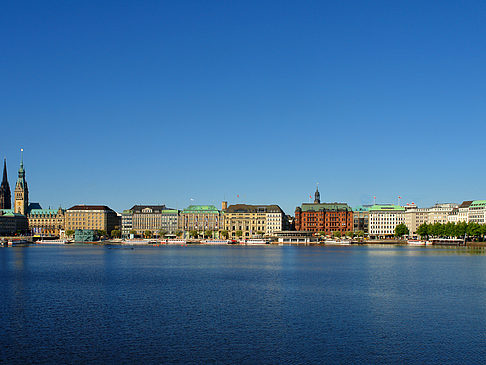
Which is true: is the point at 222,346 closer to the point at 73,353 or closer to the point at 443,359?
the point at 73,353

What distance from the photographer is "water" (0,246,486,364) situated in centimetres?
3262

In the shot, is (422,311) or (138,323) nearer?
(138,323)

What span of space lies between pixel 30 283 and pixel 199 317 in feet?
91.4

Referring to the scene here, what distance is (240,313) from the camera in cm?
4438

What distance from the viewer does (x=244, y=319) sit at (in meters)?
42.0

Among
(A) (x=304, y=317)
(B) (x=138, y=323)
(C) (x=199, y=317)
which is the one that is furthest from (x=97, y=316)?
(A) (x=304, y=317)

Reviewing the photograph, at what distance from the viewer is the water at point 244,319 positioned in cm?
3262

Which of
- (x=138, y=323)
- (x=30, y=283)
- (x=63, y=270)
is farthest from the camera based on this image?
(x=63, y=270)

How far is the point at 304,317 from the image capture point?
42.8m

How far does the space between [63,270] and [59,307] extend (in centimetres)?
3589

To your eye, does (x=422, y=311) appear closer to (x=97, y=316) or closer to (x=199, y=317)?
(x=199, y=317)

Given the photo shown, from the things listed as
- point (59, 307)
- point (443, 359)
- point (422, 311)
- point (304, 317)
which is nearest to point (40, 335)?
point (59, 307)

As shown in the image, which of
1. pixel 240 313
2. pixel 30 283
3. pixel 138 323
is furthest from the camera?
pixel 30 283

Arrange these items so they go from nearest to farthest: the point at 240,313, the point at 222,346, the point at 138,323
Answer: the point at 222,346, the point at 138,323, the point at 240,313
